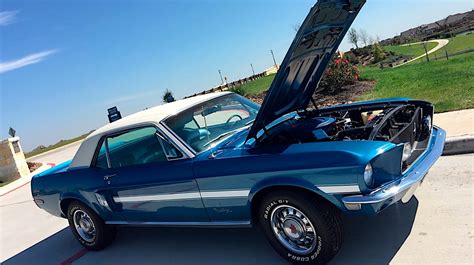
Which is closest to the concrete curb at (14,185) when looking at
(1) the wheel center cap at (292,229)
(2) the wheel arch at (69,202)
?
(2) the wheel arch at (69,202)

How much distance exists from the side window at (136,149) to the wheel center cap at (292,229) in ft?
4.27

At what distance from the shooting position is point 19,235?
687cm

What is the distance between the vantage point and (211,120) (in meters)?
4.87

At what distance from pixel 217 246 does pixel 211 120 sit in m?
1.41

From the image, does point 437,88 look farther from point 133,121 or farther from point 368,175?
point 133,121

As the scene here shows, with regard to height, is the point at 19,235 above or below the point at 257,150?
below

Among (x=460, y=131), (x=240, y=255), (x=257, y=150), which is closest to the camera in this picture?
(x=257, y=150)

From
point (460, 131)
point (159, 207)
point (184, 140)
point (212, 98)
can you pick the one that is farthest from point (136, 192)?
point (460, 131)

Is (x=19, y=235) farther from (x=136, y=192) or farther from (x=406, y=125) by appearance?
(x=406, y=125)

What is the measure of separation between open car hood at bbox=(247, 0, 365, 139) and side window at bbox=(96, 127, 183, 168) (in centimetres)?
101

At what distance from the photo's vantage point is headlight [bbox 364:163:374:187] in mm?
3182

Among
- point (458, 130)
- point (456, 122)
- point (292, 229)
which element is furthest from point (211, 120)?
point (456, 122)

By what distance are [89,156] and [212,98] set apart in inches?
65.1

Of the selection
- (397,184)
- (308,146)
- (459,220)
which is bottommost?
(459,220)
